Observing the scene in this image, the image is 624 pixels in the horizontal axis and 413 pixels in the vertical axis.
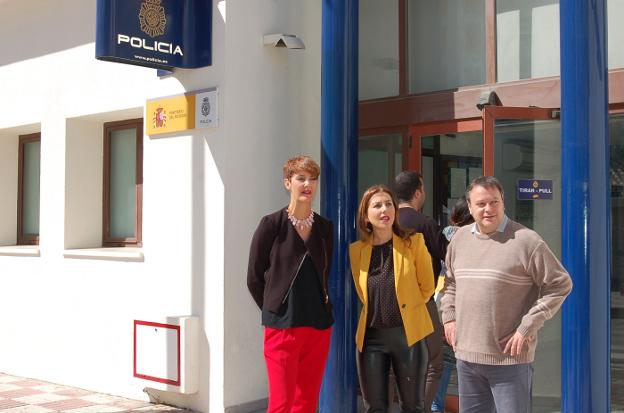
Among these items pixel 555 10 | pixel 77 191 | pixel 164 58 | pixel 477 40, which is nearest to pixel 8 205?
pixel 77 191

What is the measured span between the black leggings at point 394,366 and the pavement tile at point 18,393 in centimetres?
414

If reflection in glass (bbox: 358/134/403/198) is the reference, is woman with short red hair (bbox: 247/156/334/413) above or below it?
below

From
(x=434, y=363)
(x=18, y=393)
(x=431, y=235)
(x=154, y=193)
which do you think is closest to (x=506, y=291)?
(x=431, y=235)

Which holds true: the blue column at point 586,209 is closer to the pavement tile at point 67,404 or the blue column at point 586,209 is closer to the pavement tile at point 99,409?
the pavement tile at point 99,409

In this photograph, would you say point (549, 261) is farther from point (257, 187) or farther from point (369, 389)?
point (257, 187)

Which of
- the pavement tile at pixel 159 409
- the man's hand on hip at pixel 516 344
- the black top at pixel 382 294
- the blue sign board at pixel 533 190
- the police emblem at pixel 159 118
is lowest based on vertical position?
the pavement tile at pixel 159 409

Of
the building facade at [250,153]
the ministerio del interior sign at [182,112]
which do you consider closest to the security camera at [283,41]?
the building facade at [250,153]

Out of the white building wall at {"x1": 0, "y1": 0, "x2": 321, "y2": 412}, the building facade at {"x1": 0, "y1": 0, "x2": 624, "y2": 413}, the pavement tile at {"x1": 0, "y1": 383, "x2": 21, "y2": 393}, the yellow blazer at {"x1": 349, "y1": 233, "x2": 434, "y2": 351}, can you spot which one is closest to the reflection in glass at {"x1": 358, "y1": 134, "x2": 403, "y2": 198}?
the building facade at {"x1": 0, "y1": 0, "x2": 624, "y2": 413}

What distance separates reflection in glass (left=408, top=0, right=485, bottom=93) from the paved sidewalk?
11.3ft

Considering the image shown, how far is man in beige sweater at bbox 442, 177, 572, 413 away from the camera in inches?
142

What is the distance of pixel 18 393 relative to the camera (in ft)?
24.2

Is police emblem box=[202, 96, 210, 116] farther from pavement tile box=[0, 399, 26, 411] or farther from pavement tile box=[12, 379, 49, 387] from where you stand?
pavement tile box=[12, 379, 49, 387]

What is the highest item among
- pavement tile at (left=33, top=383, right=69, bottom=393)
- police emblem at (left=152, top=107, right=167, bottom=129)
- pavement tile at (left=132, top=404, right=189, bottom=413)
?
police emblem at (left=152, top=107, right=167, bottom=129)

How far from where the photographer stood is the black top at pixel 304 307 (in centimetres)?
454
